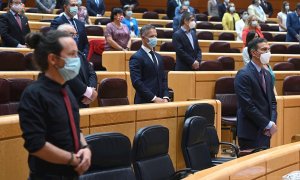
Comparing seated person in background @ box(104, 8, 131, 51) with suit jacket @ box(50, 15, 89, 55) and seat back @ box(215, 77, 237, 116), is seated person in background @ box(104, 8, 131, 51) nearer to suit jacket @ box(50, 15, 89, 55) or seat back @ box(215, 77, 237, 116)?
seat back @ box(215, 77, 237, 116)

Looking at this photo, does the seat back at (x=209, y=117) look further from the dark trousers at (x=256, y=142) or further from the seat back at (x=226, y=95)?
the seat back at (x=226, y=95)

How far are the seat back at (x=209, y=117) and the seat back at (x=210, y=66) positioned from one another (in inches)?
96.9

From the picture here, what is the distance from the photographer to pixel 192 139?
463 centimetres

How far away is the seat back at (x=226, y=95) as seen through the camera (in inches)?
267

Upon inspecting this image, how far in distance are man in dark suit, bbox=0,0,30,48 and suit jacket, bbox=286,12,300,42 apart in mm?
5807

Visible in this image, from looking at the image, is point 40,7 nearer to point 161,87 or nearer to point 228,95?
point 228,95

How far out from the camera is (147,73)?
17.7 feet

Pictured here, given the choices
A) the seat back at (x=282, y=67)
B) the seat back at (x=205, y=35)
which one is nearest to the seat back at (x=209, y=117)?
the seat back at (x=282, y=67)

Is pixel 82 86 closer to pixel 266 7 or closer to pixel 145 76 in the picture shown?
pixel 145 76

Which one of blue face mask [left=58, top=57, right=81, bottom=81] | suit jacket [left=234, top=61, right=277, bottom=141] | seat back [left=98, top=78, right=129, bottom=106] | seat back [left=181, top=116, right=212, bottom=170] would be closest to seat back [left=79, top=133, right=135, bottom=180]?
blue face mask [left=58, top=57, right=81, bottom=81]

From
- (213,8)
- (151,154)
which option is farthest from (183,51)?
(213,8)

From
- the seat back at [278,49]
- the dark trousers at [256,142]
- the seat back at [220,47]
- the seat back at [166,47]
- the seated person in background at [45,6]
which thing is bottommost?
the dark trousers at [256,142]

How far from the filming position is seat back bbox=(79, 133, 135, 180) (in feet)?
10.8

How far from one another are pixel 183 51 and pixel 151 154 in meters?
3.56
